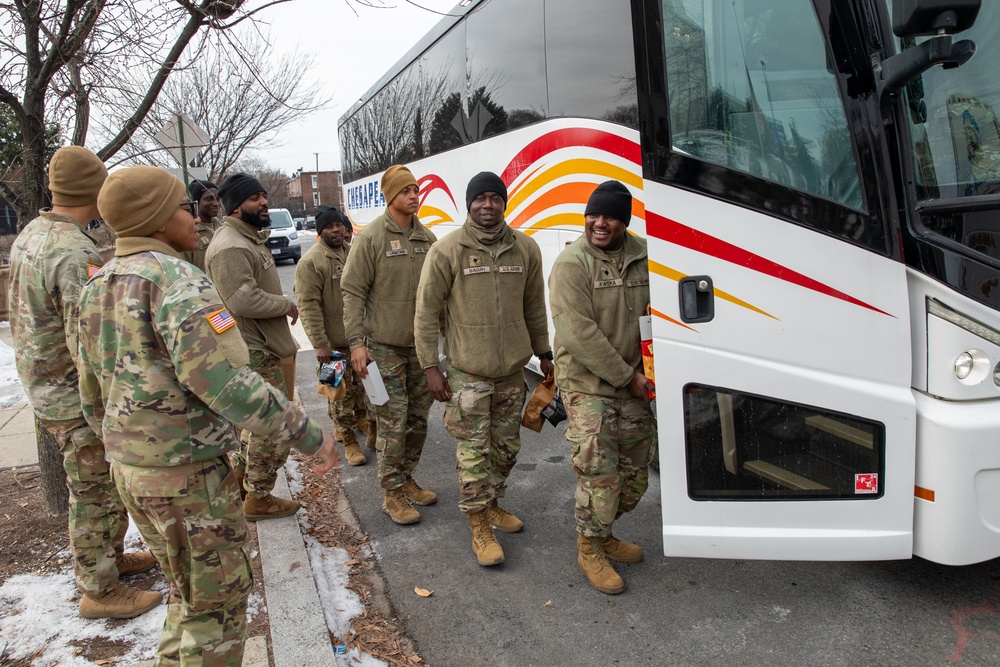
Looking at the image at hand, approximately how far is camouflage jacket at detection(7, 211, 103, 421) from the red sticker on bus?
3.39 meters

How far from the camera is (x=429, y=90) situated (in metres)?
8.19

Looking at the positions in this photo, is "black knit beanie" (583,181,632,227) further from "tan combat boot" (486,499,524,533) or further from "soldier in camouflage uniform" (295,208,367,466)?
"soldier in camouflage uniform" (295,208,367,466)

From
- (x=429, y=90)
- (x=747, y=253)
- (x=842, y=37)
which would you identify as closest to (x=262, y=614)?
(x=747, y=253)

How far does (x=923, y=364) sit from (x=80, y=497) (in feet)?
12.0

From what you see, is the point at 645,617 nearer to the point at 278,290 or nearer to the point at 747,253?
the point at 747,253

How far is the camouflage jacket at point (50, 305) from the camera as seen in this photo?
123 inches

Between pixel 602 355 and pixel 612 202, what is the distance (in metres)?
0.72

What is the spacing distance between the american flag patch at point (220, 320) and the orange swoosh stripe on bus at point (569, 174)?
2.98 metres

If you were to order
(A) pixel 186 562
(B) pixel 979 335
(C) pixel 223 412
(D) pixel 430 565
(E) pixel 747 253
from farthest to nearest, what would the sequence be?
1. (D) pixel 430 565
2. (E) pixel 747 253
3. (B) pixel 979 335
4. (A) pixel 186 562
5. (C) pixel 223 412

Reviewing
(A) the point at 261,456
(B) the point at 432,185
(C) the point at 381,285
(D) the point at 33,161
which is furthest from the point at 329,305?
(B) the point at 432,185

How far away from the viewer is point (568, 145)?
5254 millimetres

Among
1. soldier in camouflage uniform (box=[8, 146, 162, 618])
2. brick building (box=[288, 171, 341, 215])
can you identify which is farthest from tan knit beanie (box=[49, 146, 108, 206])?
brick building (box=[288, 171, 341, 215])

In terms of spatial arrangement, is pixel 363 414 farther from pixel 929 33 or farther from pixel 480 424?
pixel 929 33

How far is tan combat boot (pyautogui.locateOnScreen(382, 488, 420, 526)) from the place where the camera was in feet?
14.0
